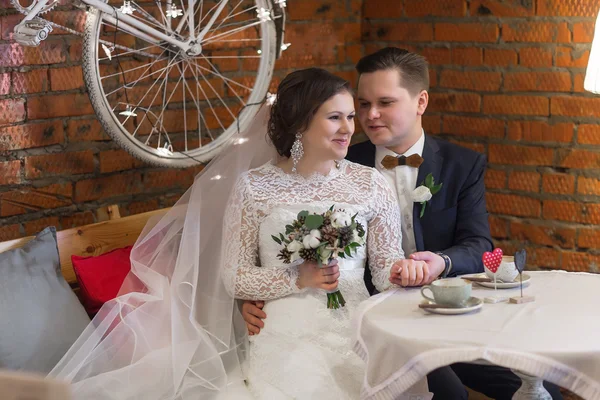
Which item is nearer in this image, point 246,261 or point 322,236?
point 322,236

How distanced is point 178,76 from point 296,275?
3.47 ft

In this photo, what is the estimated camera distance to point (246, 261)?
2475 mm

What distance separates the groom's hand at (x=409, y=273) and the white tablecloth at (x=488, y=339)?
89 millimetres

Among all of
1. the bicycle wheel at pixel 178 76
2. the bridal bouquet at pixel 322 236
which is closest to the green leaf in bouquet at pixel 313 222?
the bridal bouquet at pixel 322 236

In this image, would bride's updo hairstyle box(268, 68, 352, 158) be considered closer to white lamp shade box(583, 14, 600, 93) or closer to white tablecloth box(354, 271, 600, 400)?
white tablecloth box(354, 271, 600, 400)

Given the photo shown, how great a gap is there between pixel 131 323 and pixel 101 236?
0.43 metres

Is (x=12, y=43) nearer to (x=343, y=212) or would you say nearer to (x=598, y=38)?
(x=343, y=212)

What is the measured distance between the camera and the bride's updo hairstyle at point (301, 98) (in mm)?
2539

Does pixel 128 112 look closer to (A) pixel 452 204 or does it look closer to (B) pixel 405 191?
(B) pixel 405 191

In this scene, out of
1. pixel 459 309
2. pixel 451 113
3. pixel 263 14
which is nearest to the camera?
pixel 459 309

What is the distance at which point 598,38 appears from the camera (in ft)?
9.30

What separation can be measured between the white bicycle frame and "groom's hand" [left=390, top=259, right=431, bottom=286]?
3.56ft

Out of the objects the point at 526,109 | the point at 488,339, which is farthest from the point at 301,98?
the point at 526,109

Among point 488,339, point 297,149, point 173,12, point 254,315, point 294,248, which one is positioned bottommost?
point 254,315
